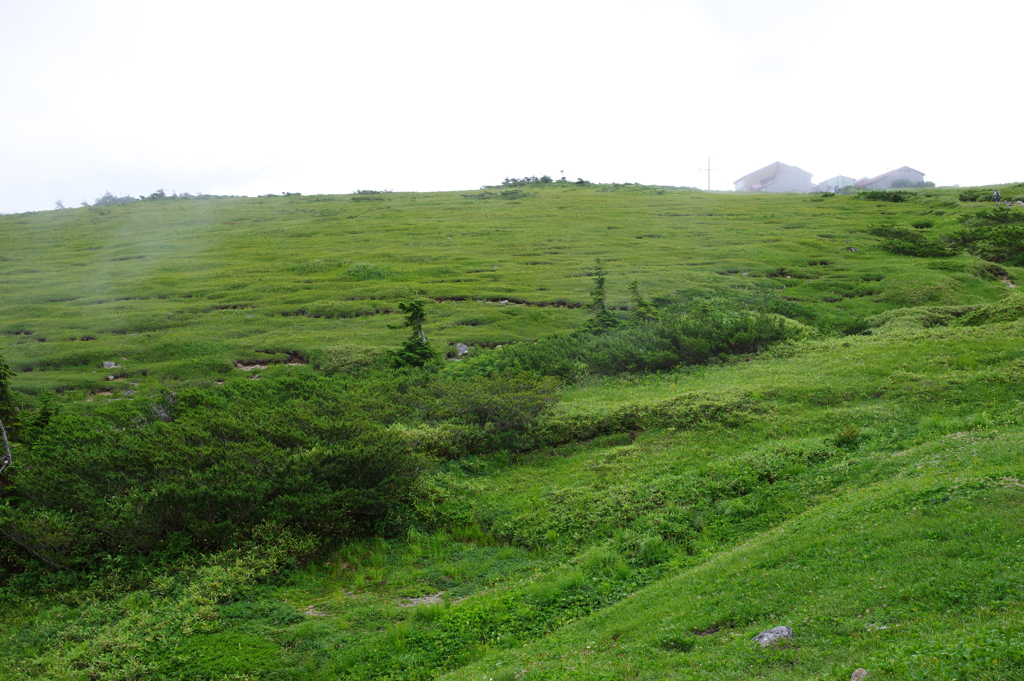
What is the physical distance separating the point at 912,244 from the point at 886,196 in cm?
2708

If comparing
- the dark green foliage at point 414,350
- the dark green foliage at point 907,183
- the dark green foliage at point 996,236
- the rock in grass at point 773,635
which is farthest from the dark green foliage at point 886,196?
the rock in grass at point 773,635

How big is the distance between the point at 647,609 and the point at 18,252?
90.9 m

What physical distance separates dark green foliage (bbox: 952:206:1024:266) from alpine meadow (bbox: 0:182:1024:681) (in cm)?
1028

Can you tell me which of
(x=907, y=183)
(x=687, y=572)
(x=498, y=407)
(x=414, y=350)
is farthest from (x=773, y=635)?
(x=907, y=183)

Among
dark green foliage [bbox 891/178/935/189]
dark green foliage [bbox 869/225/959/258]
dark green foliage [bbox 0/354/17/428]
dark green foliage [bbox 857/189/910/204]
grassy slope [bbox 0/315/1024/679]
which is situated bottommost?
grassy slope [bbox 0/315/1024/679]

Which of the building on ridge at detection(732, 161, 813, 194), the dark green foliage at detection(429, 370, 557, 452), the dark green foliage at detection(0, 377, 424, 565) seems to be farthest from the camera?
the building on ridge at detection(732, 161, 813, 194)

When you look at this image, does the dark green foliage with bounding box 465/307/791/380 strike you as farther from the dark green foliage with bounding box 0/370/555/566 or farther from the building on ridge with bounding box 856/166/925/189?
the building on ridge with bounding box 856/166/925/189

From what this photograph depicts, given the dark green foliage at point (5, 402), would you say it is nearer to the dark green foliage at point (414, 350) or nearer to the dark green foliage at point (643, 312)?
the dark green foliage at point (414, 350)

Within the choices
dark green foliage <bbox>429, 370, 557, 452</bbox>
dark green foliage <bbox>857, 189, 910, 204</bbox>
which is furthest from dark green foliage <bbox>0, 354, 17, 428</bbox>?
dark green foliage <bbox>857, 189, 910, 204</bbox>

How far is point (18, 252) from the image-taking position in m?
74.8

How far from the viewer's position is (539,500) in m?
18.2

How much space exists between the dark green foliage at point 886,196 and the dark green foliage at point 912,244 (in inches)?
730

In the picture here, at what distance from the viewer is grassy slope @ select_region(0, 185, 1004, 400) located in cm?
4197

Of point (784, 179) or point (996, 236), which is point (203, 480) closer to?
point (996, 236)
